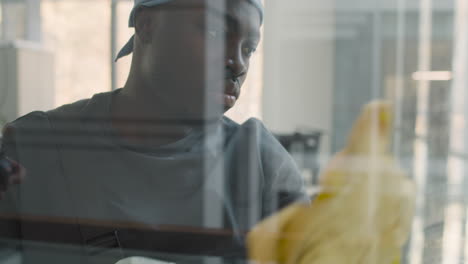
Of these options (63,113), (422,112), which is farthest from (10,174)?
(422,112)

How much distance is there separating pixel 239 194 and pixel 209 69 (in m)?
0.20

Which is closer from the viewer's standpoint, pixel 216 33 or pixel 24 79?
pixel 216 33

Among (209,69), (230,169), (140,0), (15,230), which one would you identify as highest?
(140,0)

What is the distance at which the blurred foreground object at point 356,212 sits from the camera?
20.1 inches

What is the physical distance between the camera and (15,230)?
2.25ft

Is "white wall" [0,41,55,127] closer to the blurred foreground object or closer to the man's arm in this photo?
the man's arm

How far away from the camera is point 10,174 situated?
0.67 meters

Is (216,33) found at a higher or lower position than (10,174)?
higher

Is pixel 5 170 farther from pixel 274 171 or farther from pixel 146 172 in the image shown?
pixel 274 171

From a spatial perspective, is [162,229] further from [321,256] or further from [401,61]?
[401,61]

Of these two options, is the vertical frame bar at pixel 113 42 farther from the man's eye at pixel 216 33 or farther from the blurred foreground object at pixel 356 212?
the blurred foreground object at pixel 356 212

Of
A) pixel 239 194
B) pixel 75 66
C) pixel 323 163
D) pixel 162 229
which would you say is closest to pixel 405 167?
pixel 323 163

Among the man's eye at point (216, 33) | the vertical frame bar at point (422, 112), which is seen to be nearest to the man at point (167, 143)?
the man's eye at point (216, 33)

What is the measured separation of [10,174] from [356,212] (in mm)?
567
